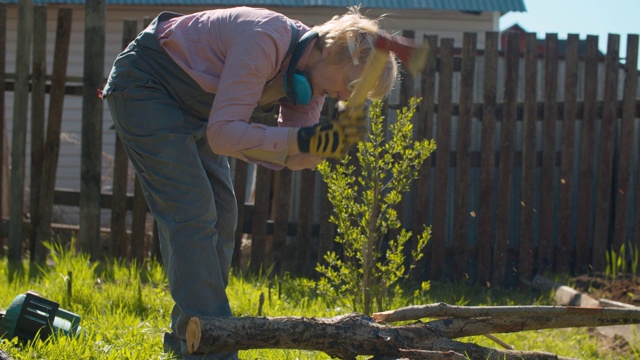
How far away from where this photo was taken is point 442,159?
20.7ft

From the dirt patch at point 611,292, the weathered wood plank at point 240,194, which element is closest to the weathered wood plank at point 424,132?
the dirt patch at point 611,292

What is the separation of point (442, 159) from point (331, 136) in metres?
3.70

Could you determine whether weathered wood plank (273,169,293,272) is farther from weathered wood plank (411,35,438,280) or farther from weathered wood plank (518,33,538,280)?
weathered wood plank (518,33,538,280)

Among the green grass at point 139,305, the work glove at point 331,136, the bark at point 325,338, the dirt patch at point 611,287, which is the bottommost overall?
the green grass at point 139,305

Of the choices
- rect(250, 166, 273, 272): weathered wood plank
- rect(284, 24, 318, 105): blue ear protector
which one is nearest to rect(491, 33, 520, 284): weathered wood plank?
rect(250, 166, 273, 272): weathered wood plank

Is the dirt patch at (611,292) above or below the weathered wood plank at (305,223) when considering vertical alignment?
below

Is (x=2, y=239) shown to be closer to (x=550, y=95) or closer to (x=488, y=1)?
(x=550, y=95)

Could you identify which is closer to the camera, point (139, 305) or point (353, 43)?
point (353, 43)

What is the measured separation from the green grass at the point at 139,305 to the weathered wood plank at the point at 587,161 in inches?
33.1

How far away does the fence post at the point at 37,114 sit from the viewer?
6215 mm

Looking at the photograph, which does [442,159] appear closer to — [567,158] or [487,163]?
[487,163]

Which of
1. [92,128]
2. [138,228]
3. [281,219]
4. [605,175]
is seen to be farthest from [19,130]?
[605,175]

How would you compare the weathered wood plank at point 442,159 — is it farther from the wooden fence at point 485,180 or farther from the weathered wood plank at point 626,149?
the weathered wood plank at point 626,149

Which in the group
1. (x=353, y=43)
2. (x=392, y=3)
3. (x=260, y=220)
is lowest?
(x=260, y=220)
